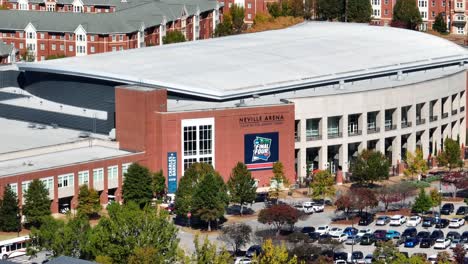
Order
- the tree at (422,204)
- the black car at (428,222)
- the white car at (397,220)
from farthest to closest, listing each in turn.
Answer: the tree at (422,204), the white car at (397,220), the black car at (428,222)

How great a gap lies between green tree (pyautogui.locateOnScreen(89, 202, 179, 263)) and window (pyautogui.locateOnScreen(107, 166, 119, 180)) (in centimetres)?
1651

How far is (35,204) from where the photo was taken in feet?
265

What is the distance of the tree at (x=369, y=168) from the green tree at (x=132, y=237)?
23.7m

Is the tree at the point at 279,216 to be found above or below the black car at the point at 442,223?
above

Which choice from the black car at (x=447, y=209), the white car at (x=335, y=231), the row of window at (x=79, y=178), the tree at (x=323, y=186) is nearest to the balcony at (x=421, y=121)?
the tree at (x=323, y=186)

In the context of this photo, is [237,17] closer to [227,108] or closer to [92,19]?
[92,19]

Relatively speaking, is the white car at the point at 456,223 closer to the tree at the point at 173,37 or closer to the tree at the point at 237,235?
the tree at the point at 237,235

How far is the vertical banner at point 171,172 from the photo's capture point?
294ft

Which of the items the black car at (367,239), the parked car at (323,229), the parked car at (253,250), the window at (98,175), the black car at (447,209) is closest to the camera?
the parked car at (253,250)

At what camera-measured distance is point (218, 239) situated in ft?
260

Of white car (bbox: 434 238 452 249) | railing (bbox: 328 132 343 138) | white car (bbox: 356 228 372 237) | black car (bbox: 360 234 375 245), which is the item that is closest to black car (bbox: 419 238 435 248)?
white car (bbox: 434 238 452 249)

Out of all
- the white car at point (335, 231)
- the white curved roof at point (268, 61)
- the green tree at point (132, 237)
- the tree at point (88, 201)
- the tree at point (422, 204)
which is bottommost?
the white car at point (335, 231)

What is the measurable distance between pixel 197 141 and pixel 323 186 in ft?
24.9

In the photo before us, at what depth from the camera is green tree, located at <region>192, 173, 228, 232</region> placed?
81.8m
